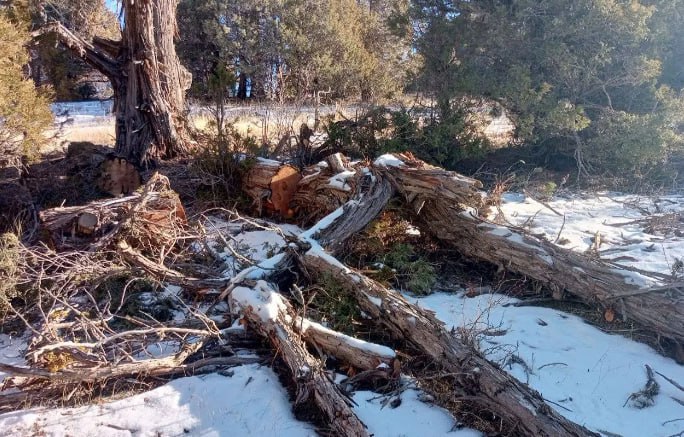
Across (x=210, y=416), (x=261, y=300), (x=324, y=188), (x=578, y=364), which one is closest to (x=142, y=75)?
(x=324, y=188)

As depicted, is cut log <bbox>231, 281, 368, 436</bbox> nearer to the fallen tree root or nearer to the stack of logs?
the stack of logs

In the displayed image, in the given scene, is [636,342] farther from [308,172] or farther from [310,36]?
[310,36]

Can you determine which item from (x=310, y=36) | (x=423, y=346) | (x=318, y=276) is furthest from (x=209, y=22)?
(x=423, y=346)

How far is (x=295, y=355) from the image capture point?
3.41 m

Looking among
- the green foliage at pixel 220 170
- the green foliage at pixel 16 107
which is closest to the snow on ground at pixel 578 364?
the green foliage at pixel 220 170

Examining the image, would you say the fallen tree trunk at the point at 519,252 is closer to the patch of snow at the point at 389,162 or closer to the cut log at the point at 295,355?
the patch of snow at the point at 389,162

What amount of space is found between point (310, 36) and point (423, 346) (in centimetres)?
1547

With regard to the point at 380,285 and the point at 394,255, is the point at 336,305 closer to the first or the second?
the point at 380,285

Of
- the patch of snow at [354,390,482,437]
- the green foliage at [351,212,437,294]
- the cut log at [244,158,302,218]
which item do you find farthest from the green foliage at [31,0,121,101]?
the patch of snow at [354,390,482,437]

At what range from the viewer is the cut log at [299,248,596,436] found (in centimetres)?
296

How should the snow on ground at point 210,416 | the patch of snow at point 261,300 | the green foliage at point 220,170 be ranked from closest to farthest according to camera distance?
the snow on ground at point 210,416, the patch of snow at point 261,300, the green foliage at point 220,170

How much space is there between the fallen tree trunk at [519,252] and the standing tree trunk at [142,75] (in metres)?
3.97

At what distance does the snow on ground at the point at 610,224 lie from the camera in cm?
549

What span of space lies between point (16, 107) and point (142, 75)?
2098mm
